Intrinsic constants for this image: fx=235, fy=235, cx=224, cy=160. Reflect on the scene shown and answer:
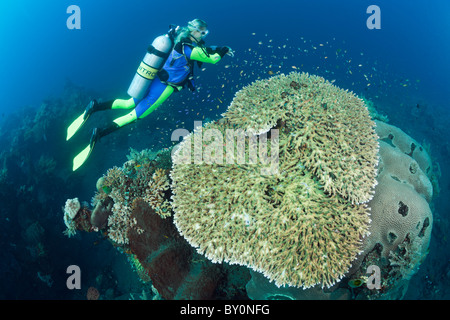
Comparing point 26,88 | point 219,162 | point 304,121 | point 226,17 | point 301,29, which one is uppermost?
point 226,17

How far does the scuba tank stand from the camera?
18.7ft

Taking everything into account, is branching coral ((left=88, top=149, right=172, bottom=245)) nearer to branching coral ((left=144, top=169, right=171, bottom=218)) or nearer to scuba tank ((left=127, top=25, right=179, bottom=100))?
branching coral ((left=144, top=169, right=171, bottom=218))

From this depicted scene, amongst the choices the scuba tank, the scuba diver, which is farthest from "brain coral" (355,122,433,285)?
the scuba tank

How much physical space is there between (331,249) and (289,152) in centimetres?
146

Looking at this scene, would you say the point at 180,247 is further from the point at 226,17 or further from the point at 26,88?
the point at 26,88

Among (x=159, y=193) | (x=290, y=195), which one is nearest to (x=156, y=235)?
(x=159, y=193)

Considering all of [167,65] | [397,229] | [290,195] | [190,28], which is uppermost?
[190,28]

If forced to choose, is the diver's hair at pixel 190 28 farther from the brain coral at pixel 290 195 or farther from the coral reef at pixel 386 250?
the coral reef at pixel 386 250

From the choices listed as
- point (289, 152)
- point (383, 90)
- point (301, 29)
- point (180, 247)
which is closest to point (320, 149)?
point (289, 152)

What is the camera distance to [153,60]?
5.76m

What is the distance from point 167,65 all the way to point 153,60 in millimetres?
344

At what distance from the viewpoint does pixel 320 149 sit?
337cm

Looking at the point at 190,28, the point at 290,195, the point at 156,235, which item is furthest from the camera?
the point at 190,28

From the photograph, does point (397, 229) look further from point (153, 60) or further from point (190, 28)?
point (153, 60)
